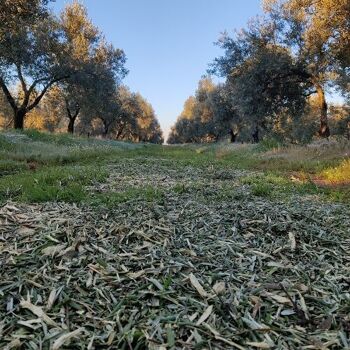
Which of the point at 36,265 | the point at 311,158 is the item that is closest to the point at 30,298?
the point at 36,265

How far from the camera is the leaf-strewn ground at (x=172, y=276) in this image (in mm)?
→ 2793

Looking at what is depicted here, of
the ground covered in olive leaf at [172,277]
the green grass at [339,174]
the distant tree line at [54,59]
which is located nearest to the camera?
the ground covered in olive leaf at [172,277]

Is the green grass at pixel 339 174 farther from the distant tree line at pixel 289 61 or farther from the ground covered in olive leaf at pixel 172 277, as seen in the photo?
the distant tree line at pixel 289 61

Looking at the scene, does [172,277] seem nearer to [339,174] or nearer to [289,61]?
[339,174]

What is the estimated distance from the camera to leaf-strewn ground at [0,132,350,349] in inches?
110

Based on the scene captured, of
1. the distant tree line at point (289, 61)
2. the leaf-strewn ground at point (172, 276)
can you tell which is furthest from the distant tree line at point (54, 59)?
the leaf-strewn ground at point (172, 276)

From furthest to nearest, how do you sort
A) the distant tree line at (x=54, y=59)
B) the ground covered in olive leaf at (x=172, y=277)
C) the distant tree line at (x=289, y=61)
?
the distant tree line at (x=289, y=61), the distant tree line at (x=54, y=59), the ground covered in olive leaf at (x=172, y=277)

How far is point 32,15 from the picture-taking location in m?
18.6

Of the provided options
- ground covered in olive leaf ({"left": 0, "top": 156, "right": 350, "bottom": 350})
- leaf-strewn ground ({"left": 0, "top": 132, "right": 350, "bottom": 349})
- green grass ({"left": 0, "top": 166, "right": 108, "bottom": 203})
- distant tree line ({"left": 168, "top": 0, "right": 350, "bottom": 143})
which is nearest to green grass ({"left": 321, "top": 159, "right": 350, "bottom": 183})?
leaf-strewn ground ({"left": 0, "top": 132, "right": 350, "bottom": 349})

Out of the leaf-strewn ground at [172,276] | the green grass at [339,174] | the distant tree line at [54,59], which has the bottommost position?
the leaf-strewn ground at [172,276]

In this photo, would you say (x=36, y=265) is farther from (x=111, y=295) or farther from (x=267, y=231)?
(x=267, y=231)

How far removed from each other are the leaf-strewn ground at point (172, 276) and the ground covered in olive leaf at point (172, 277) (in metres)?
0.01

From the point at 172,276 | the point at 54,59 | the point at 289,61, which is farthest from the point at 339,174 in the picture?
the point at 54,59

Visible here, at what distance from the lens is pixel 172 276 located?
146 inches
